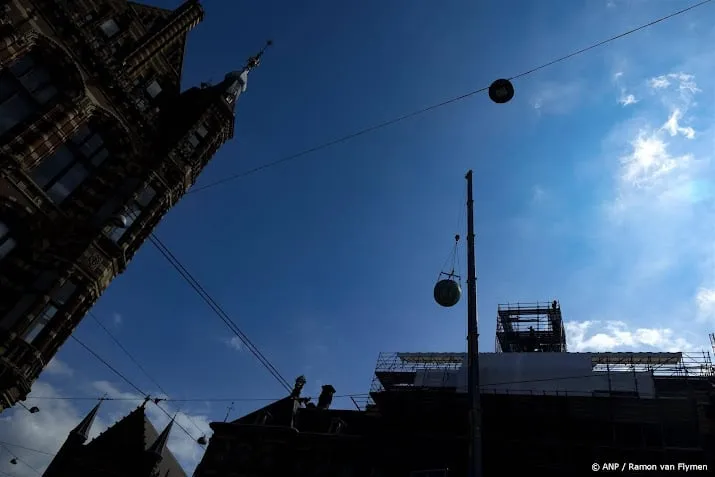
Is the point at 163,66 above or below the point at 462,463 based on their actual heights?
above

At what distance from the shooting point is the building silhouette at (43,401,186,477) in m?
41.3

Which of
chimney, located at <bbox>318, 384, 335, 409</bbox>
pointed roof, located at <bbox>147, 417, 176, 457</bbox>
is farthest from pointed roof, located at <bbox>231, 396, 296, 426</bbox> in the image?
pointed roof, located at <bbox>147, 417, 176, 457</bbox>

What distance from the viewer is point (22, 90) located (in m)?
19.7

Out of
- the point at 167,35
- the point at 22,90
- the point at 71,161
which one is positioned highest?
the point at 167,35

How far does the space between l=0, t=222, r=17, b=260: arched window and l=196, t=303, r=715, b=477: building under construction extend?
83.6ft

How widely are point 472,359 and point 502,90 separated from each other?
8539 mm

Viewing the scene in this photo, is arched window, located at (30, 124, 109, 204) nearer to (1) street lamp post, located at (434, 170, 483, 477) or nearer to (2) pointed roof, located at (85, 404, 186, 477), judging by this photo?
(1) street lamp post, located at (434, 170, 483, 477)

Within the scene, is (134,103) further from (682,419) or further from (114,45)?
(682,419)

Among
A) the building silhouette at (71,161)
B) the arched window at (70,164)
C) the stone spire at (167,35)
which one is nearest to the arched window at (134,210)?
the building silhouette at (71,161)

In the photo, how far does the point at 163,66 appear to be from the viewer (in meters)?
27.9

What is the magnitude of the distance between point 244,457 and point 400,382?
1604 cm

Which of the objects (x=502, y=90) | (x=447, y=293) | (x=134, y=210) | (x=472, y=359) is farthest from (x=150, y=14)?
(x=472, y=359)

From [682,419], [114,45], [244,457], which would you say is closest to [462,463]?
[682,419]

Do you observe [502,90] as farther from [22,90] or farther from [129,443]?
[129,443]
